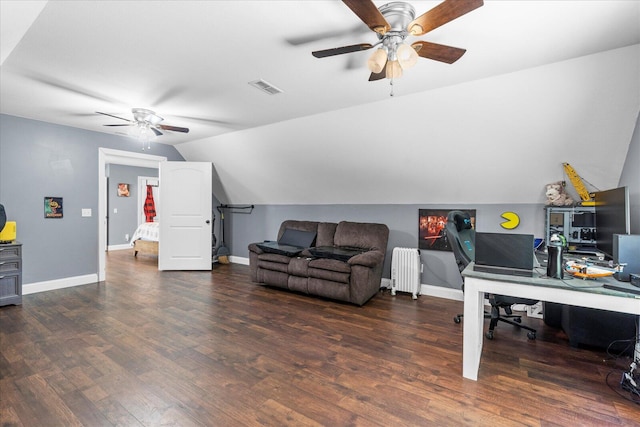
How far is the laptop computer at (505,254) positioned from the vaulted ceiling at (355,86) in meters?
1.43

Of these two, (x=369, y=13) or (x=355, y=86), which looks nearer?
(x=369, y=13)

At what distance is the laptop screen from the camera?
7.02 ft

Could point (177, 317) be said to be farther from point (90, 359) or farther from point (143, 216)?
point (143, 216)

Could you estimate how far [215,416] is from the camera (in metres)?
1.76

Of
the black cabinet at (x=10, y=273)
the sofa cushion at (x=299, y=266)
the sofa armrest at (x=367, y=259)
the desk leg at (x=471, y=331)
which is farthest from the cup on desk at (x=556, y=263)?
the black cabinet at (x=10, y=273)

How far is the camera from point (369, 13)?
155 cm

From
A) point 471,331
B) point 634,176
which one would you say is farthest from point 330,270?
point 634,176

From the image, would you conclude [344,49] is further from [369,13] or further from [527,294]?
[527,294]

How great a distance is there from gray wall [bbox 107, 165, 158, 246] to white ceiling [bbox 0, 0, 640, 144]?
16.3ft

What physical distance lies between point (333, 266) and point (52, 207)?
4.26 meters

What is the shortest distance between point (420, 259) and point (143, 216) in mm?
8030

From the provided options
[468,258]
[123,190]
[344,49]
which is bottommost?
[468,258]

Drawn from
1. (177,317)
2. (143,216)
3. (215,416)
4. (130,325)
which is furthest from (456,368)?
(143,216)

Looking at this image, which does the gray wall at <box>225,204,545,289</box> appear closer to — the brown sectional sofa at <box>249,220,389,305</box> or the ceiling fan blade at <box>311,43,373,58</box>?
the brown sectional sofa at <box>249,220,389,305</box>
